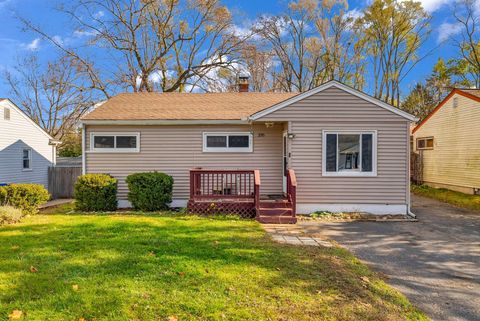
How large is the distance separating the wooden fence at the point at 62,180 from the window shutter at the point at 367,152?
14157mm

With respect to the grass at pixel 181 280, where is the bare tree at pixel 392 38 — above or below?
above

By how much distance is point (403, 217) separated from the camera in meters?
8.90

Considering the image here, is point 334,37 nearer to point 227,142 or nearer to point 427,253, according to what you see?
point 227,142

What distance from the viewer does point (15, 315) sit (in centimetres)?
285

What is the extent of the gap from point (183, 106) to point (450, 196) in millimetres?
11763

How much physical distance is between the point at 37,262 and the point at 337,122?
7.98 meters

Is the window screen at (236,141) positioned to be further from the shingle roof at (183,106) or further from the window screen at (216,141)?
the shingle roof at (183,106)

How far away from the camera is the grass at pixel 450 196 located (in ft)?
37.0

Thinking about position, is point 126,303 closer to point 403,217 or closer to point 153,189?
point 153,189

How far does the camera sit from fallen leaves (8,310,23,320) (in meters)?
2.80

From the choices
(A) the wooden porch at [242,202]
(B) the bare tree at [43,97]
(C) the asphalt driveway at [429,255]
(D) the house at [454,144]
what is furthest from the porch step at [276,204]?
(B) the bare tree at [43,97]

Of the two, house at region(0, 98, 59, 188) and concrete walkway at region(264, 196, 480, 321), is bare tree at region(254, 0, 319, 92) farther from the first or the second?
house at region(0, 98, 59, 188)

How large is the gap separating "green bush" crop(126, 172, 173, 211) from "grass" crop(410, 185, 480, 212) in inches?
423

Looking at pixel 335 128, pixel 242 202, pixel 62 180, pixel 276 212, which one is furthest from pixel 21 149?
pixel 335 128
